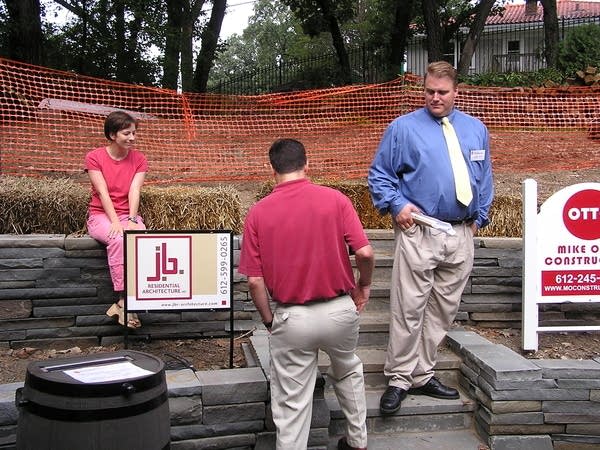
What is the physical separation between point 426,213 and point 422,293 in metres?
0.43

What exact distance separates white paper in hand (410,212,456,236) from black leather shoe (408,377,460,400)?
0.91m

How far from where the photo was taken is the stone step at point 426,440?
3.48 m

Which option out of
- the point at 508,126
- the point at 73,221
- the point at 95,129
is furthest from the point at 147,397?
the point at 508,126

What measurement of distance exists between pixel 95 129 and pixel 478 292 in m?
4.90

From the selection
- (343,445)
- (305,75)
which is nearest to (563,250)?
(343,445)

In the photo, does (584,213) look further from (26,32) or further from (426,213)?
(26,32)

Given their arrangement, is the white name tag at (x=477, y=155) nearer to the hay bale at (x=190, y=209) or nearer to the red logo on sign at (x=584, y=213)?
the red logo on sign at (x=584, y=213)

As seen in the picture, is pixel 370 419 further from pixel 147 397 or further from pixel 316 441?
pixel 147 397

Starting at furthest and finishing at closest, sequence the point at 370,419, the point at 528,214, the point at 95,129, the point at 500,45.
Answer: the point at 500,45 → the point at 95,129 → the point at 528,214 → the point at 370,419

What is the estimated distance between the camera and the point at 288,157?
287 centimetres

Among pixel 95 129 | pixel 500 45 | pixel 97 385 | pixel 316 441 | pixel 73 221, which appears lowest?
pixel 316 441

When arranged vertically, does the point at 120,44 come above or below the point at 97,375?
above

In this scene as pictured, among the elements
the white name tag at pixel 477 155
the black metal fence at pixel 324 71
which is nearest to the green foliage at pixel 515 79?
the black metal fence at pixel 324 71

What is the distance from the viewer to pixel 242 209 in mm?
5066
